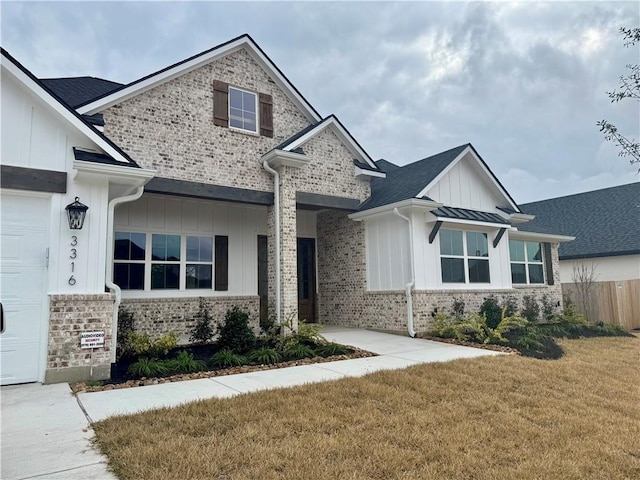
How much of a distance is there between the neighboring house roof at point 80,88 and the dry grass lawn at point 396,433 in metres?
7.11

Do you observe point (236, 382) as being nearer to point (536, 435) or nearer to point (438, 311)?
point (536, 435)

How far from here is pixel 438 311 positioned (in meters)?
11.6

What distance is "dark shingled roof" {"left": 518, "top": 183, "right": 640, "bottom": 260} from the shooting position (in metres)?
19.3

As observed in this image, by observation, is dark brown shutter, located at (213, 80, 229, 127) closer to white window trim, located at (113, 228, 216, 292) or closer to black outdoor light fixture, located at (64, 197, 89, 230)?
white window trim, located at (113, 228, 216, 292)

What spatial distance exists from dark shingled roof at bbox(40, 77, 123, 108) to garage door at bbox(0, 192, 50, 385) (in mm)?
4394

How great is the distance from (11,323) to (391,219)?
8.93 metres

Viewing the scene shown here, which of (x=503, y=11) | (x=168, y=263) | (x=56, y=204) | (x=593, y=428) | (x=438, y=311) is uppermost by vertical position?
(x=503, y=11)

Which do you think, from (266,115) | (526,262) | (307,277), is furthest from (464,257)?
(266,115)

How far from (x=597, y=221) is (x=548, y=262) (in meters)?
7.67

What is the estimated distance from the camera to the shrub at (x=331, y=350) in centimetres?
874

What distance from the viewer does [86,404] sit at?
17.4ft

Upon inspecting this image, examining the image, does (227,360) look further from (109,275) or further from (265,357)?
(109,275)

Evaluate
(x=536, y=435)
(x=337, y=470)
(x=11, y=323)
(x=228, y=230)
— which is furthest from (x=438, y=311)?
(x=11, y=323)

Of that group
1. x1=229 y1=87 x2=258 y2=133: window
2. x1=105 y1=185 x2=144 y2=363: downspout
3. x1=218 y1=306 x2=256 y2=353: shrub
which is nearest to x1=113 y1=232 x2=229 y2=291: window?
x1=105 y1=185 x2=144 y2=363: downspout
